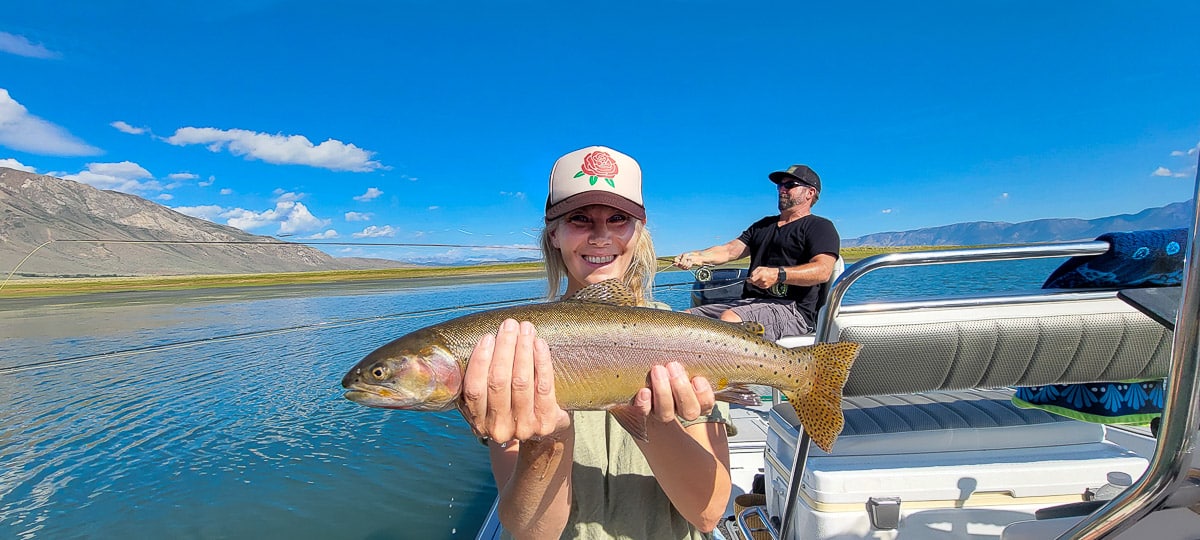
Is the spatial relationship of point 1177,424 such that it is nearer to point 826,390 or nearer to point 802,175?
A: point 826,390

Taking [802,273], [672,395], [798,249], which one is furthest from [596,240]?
[798,249]

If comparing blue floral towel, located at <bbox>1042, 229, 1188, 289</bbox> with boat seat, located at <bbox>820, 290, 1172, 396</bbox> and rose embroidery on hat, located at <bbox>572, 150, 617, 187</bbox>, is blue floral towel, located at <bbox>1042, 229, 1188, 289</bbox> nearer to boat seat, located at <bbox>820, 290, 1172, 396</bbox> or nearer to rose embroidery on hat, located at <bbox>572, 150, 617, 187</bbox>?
boat seat, located at <bbox>820, 290, 1172, 396</bbox>

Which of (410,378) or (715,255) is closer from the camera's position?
(410,378)

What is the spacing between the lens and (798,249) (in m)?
6.94

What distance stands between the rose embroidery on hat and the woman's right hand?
2.88 feet

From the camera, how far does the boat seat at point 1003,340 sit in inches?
103

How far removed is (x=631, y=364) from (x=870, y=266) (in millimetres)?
1386

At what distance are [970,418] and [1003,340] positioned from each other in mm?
948

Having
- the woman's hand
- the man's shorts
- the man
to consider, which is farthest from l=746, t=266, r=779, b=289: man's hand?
the woman's hand

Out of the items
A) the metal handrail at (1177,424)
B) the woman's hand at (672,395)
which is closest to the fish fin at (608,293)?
the woman's hand at (672,395)

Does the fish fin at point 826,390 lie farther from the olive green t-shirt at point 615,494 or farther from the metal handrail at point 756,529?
the metal handrail at point 756,529

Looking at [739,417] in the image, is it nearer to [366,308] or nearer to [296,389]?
[296,389]

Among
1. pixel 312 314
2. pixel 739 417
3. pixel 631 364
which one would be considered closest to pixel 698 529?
pixel 631 364

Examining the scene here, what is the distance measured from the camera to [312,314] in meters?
28.5
